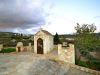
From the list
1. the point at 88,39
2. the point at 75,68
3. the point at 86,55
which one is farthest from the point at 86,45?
the point at 75,68

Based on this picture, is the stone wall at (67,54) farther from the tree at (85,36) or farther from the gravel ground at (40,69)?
the tree at (85,36)

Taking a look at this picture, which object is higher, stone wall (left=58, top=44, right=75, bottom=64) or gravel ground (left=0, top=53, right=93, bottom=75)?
stone wall (left=58, top=44, right=75, bottom=64)

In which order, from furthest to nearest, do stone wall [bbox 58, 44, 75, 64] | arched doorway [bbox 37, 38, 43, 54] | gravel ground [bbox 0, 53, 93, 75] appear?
arched doorway [bbox 37, 38, 43, 54] → stone wall [bbox 58, 44, 75, 64] → gravel ground [bbox 0, 53, 93, 75]

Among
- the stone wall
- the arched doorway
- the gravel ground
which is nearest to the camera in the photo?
the gravel ground

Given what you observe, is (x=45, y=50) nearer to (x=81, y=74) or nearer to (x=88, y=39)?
(x=88, y=39)

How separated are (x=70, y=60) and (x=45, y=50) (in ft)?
26.2

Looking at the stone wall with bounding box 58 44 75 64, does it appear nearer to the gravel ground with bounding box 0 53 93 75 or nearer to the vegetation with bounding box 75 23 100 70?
the gravel ground with bounding box 0 53 93 75

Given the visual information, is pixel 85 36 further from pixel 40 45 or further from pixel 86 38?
pixel 40 45

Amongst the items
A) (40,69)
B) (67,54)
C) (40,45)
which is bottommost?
(40,69)

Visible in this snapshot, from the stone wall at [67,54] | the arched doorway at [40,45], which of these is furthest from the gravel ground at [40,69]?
the arched doorway at [40,45]

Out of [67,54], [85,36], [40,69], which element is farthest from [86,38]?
[40,69]

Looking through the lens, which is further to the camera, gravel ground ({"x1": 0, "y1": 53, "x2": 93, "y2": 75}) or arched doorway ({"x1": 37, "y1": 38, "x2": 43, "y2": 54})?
arched doorway ({"x1": 37, "y1": 38, "x2": 43, "y2": 54})

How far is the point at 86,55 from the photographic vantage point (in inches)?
1449

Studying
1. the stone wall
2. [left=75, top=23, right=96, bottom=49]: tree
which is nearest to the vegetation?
[left=75, top=23, right=96, bottom=49]: tree
